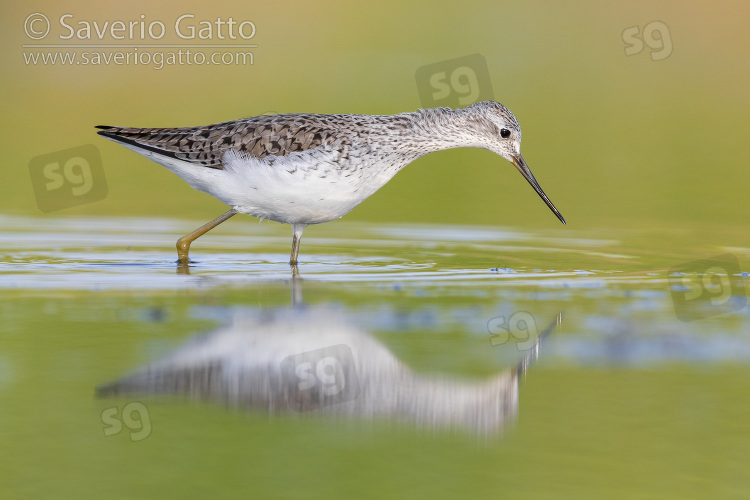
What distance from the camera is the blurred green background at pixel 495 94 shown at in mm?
14250

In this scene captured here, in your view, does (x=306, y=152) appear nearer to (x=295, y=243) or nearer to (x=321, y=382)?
(x=295, y=243)

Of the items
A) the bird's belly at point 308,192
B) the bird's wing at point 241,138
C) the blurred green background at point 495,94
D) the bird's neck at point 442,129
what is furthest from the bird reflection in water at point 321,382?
the blurred green background at point 495,94

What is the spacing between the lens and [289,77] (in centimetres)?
2106

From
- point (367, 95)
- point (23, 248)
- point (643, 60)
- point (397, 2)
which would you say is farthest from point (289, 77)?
point (23, 248)

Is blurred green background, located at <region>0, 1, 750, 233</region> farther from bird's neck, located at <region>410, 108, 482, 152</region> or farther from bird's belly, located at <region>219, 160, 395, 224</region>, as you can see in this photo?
bird's belly, located at <region>219, 160, 395, 224</region>

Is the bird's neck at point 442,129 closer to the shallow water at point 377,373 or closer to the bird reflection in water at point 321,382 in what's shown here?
the shallow water at point 377,373

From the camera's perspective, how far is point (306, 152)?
1034cm

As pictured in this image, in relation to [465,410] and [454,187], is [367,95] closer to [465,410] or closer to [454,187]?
[454,187]

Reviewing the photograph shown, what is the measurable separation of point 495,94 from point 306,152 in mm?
10387

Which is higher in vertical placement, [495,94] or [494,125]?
[495,94]

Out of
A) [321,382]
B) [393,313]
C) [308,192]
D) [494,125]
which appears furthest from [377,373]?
[494,125]

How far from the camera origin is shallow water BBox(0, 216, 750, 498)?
539 centimetres

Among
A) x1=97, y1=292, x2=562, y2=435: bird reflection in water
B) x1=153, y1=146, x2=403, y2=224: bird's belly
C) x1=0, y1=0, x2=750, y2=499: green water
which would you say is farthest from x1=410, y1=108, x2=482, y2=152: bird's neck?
x1=97, y1=292, x2=562, y2=435: bird reflection in water

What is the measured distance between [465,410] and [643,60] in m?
19.8
